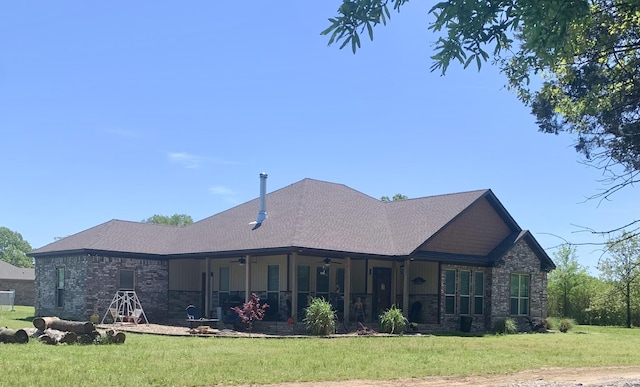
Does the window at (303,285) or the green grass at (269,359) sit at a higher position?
the window at (303,285)

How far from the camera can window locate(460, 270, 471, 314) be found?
26922 mm

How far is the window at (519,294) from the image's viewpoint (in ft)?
94.2

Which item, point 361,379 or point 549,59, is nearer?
point 549,59

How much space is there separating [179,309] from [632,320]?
25.0 meters

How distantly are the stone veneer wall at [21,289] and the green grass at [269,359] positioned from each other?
135ft

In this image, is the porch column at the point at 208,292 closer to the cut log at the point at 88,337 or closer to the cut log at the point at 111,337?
the cut log at the point at 111,337

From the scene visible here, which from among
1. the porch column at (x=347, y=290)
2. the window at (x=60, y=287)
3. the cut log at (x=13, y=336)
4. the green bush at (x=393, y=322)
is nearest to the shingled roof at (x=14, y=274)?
the window at (x=60, y=287)

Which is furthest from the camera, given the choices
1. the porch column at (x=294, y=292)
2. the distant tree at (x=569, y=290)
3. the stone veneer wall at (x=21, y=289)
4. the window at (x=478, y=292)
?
the stone veneer wall at (x=21, y=289)

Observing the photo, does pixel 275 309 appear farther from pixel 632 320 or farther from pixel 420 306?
Result: pixel 632 320

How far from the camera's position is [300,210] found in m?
26.1

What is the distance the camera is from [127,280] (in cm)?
2733

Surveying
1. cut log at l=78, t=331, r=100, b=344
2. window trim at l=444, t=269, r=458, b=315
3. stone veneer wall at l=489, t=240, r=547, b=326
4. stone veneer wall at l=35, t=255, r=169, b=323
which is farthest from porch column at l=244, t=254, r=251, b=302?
stone veneer wall at l=489, t=240, r=547, b=326

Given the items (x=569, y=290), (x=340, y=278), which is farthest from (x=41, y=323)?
(x=569, y=290)

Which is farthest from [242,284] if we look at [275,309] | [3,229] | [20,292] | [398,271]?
[3,229]
